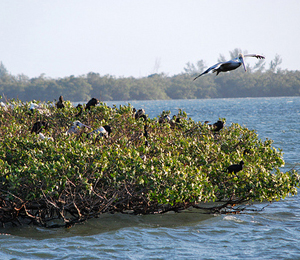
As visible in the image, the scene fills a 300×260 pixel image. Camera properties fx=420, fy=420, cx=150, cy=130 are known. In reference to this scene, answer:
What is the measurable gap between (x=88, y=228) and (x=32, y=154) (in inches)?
79.8

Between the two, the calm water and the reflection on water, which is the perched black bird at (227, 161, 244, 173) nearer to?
the calm water

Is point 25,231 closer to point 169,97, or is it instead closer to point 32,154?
point 32,154

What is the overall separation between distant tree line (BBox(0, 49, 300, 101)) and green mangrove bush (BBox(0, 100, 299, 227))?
389 ft

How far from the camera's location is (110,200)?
876 cm

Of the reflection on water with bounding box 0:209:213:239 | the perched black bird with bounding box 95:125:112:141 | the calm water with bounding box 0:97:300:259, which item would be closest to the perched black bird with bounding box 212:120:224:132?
the reflection on water with bounding box 0:209:213:239

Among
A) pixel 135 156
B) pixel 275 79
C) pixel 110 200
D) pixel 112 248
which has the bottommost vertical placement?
pixel 112 248

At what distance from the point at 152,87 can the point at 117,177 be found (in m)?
142

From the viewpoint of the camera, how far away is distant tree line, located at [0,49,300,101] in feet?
439

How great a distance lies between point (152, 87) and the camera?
150 metres

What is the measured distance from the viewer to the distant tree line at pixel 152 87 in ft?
439

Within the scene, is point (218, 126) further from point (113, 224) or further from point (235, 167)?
point (113, 224)

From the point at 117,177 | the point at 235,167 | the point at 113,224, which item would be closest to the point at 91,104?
the point at 113,224

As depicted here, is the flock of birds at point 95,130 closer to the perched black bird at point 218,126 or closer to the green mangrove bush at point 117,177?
the perched black bird at point 218,126

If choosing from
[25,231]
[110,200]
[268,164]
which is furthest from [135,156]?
[268,164]
